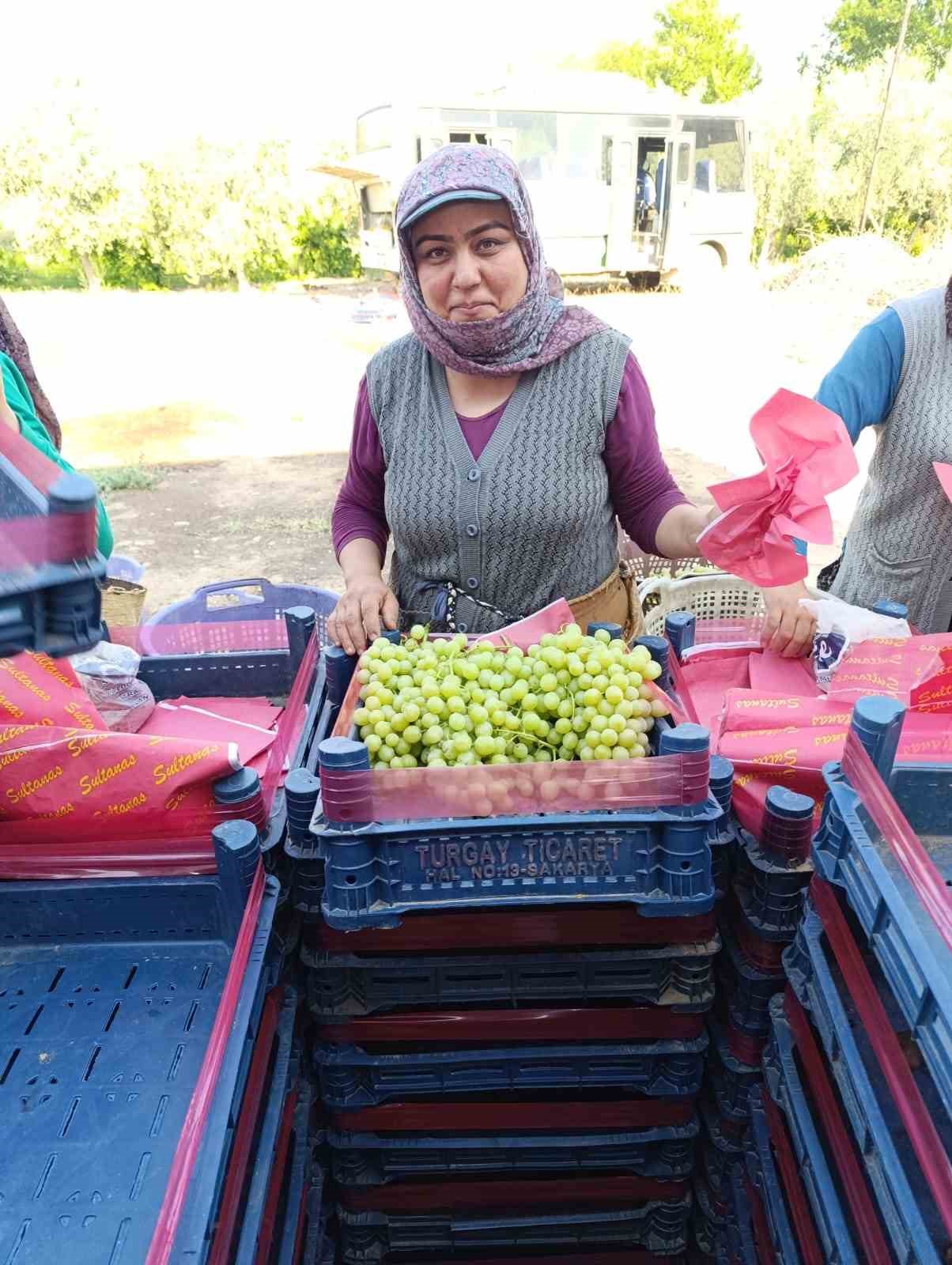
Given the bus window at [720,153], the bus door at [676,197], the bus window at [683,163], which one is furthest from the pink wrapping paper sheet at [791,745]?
the bus window at [720,153]

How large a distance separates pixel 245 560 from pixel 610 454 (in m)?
5.16

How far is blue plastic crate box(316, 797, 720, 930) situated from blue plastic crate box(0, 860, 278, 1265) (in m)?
0.19

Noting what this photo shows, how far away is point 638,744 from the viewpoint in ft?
4.49

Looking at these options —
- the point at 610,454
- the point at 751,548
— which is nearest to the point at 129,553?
the point at 610,454

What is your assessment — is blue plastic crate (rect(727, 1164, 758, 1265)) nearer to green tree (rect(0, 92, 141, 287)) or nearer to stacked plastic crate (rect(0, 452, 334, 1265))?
stacked plastic crate (rect(0, 452, 334, 1265))

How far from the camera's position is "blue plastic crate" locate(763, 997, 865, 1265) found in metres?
1.20

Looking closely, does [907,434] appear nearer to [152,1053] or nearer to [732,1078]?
[732,1078]

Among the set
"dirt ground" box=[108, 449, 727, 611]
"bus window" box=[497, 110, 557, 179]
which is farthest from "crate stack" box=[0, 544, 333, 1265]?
"bus window" box=[497, 110, 557, 179]

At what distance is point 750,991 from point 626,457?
111cm

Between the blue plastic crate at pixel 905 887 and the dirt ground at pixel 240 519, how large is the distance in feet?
15.5

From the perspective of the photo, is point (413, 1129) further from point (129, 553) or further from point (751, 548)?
point (129, 553)

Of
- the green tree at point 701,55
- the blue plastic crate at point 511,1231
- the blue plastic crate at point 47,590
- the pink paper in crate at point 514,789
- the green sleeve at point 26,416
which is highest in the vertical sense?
the green tree at point 701,55

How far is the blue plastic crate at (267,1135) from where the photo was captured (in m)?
1.22

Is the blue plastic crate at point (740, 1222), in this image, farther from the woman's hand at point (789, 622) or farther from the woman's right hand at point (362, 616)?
the woman's right hand at point (362, 616)
